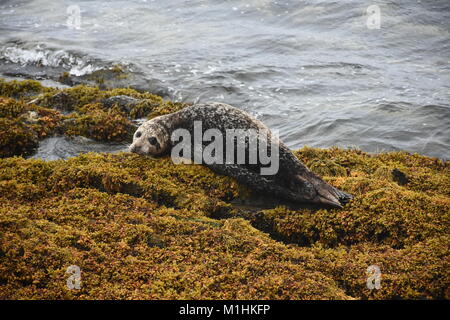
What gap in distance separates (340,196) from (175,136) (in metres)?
2.93

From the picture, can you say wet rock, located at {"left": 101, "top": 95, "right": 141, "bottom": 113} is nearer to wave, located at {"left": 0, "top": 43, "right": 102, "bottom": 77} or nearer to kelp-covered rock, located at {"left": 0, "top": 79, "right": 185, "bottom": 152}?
kelp-covered rock, located at {"left": 0, "top": 79, "right": 185, "bottom": 152}

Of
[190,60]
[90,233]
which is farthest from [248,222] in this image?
[190,60]

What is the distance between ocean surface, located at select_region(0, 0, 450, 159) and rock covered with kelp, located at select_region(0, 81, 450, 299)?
177 cm

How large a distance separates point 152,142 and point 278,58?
10.6 metres

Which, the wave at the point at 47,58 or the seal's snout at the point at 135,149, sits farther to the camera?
the wave at the point at 47,58

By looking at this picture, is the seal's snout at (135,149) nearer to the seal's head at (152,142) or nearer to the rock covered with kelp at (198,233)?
the seal's head at (152,142)

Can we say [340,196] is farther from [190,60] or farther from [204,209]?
[190,60]

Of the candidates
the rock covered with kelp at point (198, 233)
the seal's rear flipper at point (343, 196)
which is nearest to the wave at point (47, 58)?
the rock covered with kelp at point (198, 233)

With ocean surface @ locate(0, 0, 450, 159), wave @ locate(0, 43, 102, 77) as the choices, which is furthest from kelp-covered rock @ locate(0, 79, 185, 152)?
wave @ locate(0, 43, 102, 77)

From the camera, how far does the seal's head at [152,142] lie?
266 inches

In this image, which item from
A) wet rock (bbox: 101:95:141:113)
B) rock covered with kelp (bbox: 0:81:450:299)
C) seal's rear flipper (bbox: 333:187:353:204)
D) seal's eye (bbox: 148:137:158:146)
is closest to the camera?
rock covered with kelp (bbox: 0:81:450:299)

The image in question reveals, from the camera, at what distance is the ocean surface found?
10.6 m

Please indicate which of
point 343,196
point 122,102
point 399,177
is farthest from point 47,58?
point 399,177

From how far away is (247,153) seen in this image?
6.03 m
